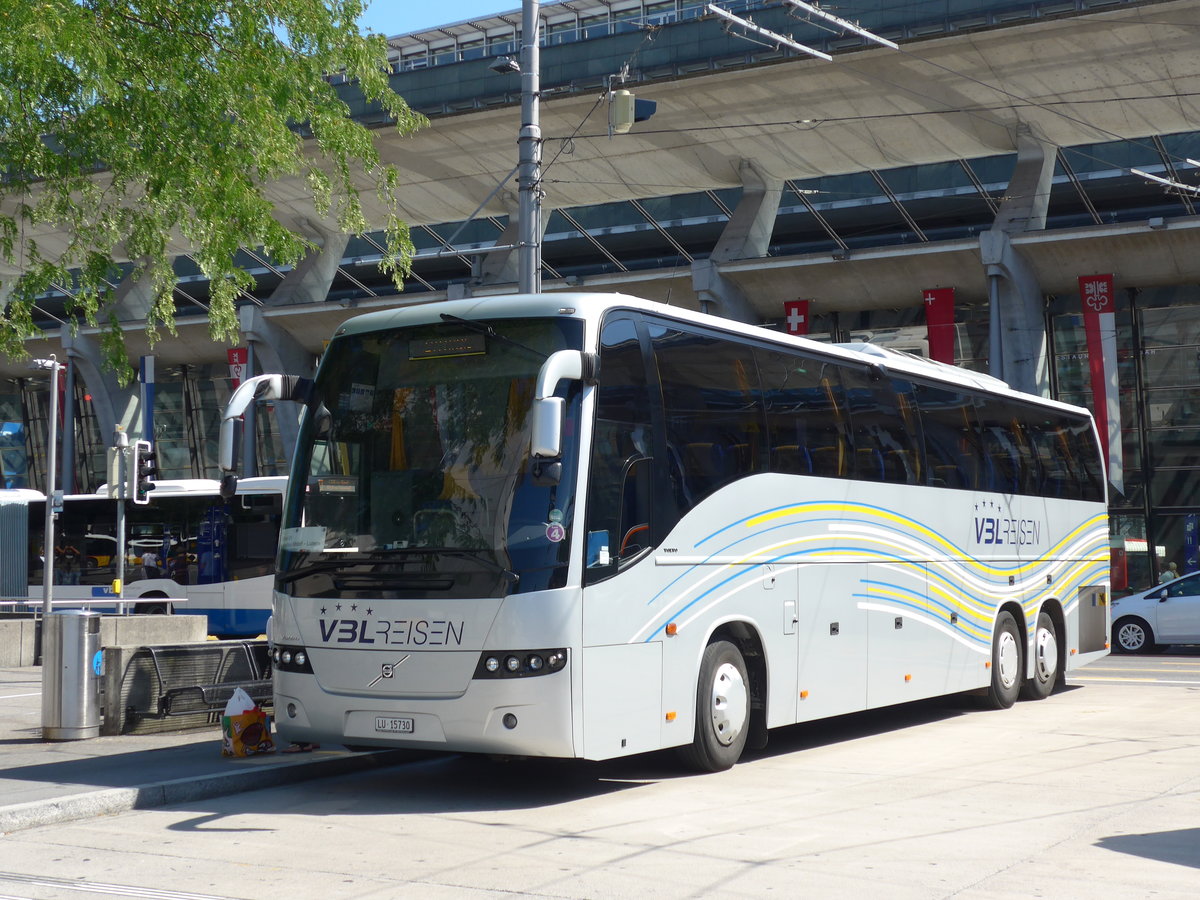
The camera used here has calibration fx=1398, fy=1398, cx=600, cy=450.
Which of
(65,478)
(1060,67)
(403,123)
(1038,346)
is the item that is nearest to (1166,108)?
(1060,67)

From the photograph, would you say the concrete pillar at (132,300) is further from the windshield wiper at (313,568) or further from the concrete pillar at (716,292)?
the windshield wiper at (313,568)

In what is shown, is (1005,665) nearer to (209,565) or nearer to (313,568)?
(313,568)

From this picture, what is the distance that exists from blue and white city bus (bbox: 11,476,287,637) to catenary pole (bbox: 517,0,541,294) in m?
12.6

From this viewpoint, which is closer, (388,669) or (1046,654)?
(388,669)

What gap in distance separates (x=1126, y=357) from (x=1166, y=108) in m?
7.59

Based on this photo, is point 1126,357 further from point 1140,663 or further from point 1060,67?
point 1140,663

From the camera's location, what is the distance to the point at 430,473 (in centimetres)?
902

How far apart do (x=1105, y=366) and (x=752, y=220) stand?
8.96m

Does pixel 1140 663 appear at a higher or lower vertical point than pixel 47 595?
lower

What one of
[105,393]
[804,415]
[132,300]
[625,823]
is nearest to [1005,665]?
[804,415]

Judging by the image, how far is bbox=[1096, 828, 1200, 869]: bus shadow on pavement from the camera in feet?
22.8

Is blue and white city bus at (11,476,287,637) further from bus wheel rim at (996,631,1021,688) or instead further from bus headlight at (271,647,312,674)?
bus headlight at (271,647,312,674)

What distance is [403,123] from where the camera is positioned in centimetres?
1501

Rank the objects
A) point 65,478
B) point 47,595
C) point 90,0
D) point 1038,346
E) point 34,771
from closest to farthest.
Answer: point 34,771, point 90,0, point 47,595, point 1038,346, point 65,478
